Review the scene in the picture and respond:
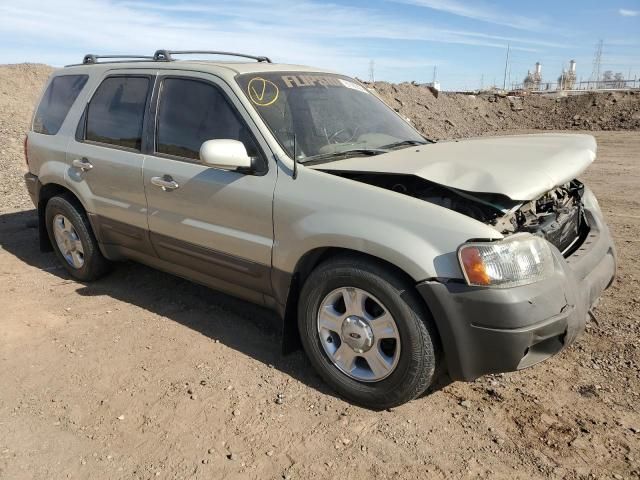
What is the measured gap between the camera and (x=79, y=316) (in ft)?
14.6

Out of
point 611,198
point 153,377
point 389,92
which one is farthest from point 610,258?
point 389,92

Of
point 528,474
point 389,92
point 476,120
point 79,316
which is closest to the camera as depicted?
point 528,474

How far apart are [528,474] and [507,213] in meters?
1.29

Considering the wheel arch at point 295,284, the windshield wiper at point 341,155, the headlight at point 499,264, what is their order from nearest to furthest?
1. the headlight at point 499,264
2. the wheel arch at point 295,284
3. the windshield wiper at point 341,155

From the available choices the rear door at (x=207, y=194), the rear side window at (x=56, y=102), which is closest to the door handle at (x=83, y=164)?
the rear side window at (x=56, y=102)

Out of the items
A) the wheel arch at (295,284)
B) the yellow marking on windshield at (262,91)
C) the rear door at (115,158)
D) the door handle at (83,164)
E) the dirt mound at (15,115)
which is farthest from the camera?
the dirt mound at (15,115)

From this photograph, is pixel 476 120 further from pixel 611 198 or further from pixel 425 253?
pixel 425 253

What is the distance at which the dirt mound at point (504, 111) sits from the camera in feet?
83.6

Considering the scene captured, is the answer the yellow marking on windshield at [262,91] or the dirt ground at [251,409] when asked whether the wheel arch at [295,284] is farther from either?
the yellow marking on windshield at [262,91]

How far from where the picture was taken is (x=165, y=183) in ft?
12.8

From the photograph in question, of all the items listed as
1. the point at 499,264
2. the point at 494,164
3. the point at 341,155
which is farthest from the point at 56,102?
the point at 499,264

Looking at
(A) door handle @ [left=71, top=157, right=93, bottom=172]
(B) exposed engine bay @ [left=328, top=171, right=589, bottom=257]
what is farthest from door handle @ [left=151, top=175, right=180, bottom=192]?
(B) exposed engine bay @ [left=328, top=171, right=589, bottom=257]

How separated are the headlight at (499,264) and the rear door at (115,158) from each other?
2596 millimetres

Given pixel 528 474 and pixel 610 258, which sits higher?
pixel 610 258
